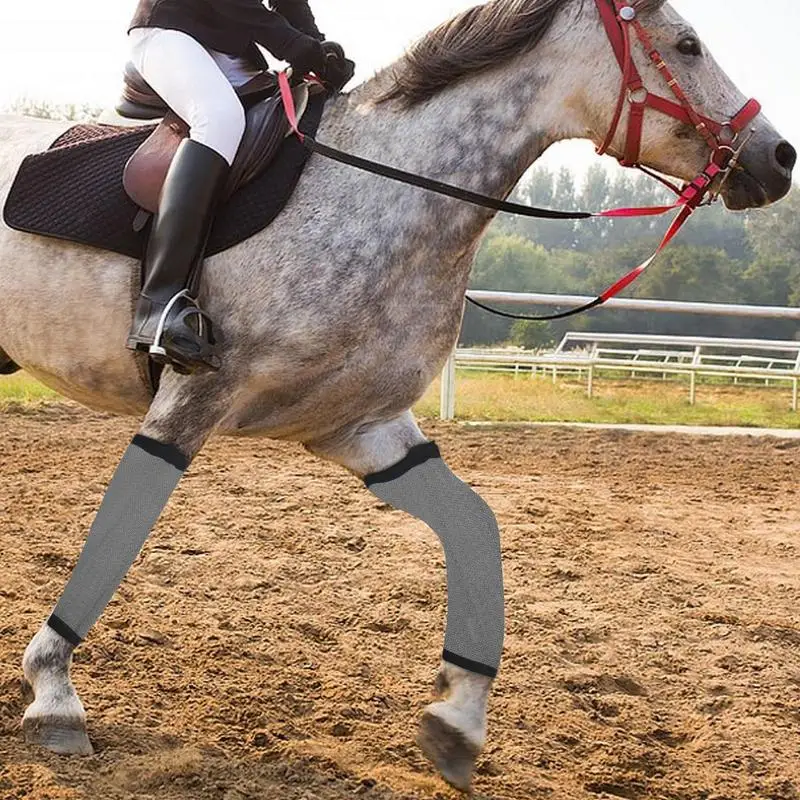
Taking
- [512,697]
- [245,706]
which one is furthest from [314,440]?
[512,697]

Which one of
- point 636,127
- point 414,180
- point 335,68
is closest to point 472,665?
point 414,180

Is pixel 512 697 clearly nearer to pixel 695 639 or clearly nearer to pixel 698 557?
pixel 695 639

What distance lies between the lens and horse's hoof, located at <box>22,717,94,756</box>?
10.5ft

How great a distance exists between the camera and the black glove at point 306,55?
343 cm

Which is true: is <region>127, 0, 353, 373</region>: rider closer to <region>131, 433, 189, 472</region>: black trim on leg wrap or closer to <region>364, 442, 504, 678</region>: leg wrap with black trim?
<region>131, 433, 189, 472</region>: black trim on leg wrap

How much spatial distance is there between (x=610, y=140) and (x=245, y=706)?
2152 millimetres

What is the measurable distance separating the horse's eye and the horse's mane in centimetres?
14

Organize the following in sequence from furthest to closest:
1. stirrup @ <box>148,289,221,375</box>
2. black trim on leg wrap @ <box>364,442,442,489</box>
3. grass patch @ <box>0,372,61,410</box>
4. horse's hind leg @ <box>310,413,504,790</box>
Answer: grass patch @ <box>0,372,61,410</box>
black trim on leg wrap @ <box>364,442,442,489</box>
horse's hind leg @ <box>310,413,504,790</box>
stirrup @ <box>148,289,221,375</box>

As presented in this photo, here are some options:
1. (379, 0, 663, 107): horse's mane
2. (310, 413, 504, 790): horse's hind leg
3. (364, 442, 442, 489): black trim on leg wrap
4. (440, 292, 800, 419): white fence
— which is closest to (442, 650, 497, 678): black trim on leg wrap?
(310, 413, 504, 790): horse's hind leg

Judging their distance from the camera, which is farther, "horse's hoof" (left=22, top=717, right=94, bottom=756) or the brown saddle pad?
the brown saddle pad

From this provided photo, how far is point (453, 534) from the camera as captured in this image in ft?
11.7

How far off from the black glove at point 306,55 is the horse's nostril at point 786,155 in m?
1.38

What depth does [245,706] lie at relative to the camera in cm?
375

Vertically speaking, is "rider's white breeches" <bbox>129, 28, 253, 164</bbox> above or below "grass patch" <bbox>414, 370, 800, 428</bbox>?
above
